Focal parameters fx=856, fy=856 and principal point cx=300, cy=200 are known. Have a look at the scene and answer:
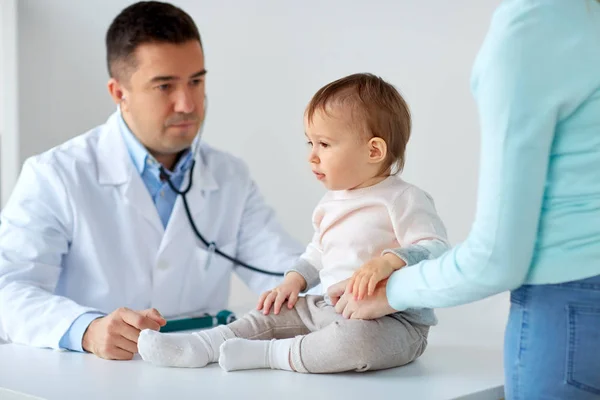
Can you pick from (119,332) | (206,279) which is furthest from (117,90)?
(119,332)

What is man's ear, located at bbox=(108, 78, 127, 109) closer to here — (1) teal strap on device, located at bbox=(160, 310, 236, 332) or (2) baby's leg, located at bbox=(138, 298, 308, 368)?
(1) teal strap on device, located at bbox=(160, 310, 236, 332)

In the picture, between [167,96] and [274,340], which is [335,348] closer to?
[274,340]

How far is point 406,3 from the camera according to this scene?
243 centimetres

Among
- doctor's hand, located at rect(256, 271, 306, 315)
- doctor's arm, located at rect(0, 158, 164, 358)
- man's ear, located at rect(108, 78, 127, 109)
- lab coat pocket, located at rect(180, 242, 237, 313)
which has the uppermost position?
man's ear, located at rect(108, 78, 127, 109)

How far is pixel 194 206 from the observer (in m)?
2.08

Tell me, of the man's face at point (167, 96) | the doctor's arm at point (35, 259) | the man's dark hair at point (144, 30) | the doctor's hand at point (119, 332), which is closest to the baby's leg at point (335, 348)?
the doctor's hand at point (119, 332)

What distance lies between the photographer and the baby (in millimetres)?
1254

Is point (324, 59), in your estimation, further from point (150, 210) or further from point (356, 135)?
point (356, 135)

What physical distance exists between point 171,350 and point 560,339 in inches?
23.0

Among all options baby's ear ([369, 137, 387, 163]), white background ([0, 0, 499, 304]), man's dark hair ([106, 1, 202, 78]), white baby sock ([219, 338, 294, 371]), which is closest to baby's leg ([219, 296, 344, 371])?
white baby sock ([219, 338, 294, 371])

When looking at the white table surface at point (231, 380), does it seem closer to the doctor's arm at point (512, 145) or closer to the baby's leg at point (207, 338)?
the baby's leg at point (207, 338)

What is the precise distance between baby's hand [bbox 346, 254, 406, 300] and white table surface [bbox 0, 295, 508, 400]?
0.14 m

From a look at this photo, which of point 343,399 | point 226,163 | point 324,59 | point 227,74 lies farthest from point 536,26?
point 227,74

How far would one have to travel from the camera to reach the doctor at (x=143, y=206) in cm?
191
